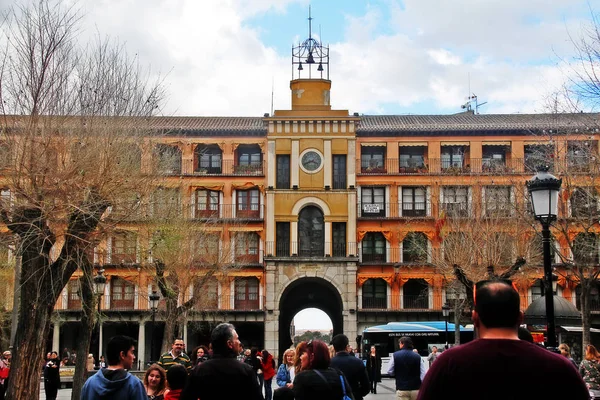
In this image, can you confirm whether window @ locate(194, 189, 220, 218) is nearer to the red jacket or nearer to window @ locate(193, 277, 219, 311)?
window @ locate(193, 277, 219, 311)

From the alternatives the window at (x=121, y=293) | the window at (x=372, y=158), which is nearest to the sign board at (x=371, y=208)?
the window at (x=372, y=158)

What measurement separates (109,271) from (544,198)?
43211 mm

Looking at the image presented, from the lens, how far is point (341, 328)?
54.7 meters

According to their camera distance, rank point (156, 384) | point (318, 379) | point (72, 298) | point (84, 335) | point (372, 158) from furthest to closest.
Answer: point (372, 158) < point (72, 298) < point (84, 335) < point (156, 384) < point (318, 379)

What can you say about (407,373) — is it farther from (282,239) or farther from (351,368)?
(282,239)

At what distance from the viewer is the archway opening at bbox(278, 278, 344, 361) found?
53406mm

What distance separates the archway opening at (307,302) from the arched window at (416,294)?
415 centimetres

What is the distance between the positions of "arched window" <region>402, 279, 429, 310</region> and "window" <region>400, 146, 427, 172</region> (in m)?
7.05

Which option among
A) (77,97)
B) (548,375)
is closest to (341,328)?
(77,97)

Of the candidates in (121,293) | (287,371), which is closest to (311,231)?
(121,293)

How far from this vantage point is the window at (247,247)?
52594 millimetres

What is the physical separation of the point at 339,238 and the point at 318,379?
44.5 metres

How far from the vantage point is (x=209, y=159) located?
55.1 meters

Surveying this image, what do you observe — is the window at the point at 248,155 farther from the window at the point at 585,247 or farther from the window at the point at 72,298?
the window at the point at 585,247
